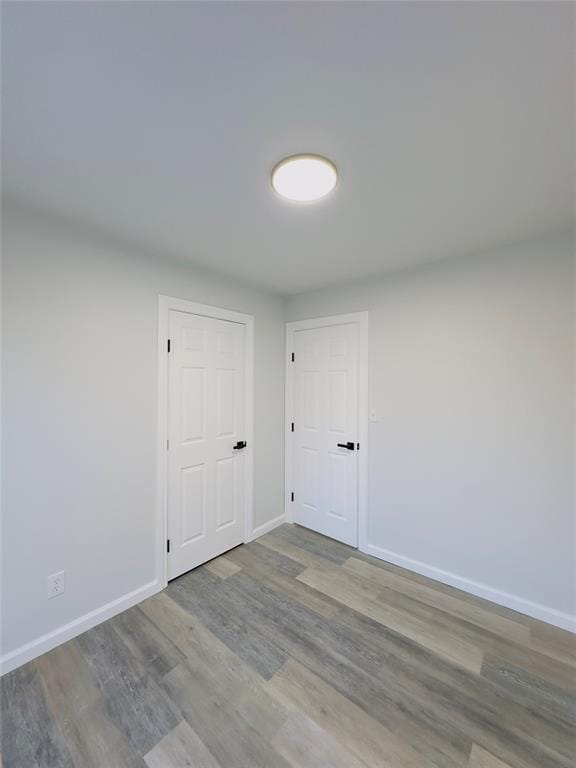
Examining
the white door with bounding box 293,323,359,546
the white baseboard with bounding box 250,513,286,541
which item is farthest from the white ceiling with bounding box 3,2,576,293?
the white baseboard with bounding box 250,513,286,541

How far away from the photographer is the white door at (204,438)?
2297 mm

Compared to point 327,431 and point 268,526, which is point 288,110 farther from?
point 268,526

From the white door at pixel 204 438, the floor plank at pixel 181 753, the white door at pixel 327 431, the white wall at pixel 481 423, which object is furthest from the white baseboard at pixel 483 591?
the floor plank at pixel 181 753

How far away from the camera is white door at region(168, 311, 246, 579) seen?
2.30 m

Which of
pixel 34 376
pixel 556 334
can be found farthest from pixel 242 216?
pixel 556 334

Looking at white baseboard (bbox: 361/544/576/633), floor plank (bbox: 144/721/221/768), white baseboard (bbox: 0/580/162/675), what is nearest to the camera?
floor plank (bbox: 144/721/221/768)

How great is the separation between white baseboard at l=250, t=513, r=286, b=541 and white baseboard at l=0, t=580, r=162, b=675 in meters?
0.94

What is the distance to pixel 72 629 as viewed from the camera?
5.74ft

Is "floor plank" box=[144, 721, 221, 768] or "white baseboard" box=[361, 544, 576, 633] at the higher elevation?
"white baseboard" box=[361, 544, 576, 633]

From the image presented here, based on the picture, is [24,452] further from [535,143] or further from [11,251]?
[535,143]

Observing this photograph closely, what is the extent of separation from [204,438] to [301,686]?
1634mm

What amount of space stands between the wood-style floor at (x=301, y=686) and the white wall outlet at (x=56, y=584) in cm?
30

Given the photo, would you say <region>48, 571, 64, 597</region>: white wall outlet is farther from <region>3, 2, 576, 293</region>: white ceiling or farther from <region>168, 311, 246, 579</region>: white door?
<region>3, 2, 576, 293</region>: white ceiling

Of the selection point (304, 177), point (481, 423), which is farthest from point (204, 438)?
point (481, 423)
